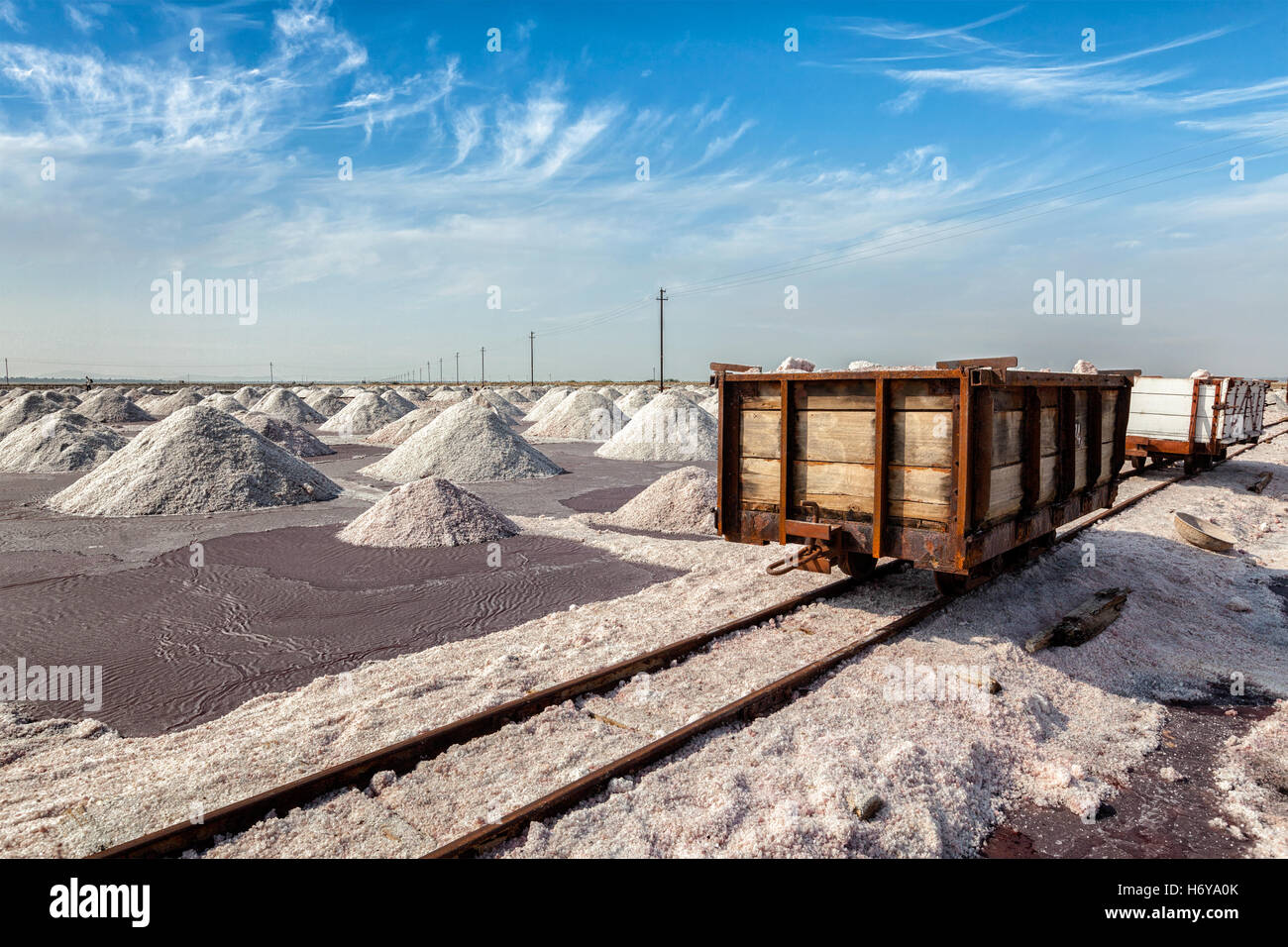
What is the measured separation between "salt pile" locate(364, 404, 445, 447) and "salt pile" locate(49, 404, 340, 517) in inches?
572

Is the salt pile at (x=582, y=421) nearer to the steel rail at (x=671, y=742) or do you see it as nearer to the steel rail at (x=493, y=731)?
the steel rail at (x=671, y=742)

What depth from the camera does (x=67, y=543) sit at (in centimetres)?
1292

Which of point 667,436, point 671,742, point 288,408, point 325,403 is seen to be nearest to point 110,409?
point 288,408

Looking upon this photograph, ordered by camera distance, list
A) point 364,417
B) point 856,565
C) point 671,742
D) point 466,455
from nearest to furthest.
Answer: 1. point 671,742
2. point 856,565
3. point 466,455
4. point 364,417

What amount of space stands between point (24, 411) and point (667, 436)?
1381 inches

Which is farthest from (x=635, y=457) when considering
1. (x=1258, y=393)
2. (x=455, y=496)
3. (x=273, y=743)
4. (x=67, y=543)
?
(x=273, y=743)

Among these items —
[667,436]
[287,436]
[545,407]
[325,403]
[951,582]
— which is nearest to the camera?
[951,582]

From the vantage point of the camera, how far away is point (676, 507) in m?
13.6

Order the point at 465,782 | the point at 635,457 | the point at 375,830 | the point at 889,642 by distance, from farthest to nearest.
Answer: the point at 635,457 < the point at 889,642 < the point at 465,782 < the point at 375,830

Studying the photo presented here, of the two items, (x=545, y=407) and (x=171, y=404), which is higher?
(x=171, y=404)

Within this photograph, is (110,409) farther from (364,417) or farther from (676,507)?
(676,507)

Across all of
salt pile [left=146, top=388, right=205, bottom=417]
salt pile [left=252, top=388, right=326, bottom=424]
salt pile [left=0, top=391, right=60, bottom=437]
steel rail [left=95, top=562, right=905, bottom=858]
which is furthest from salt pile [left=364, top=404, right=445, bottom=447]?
salt pile [left=146, top=388, right=205, bottom=417]
